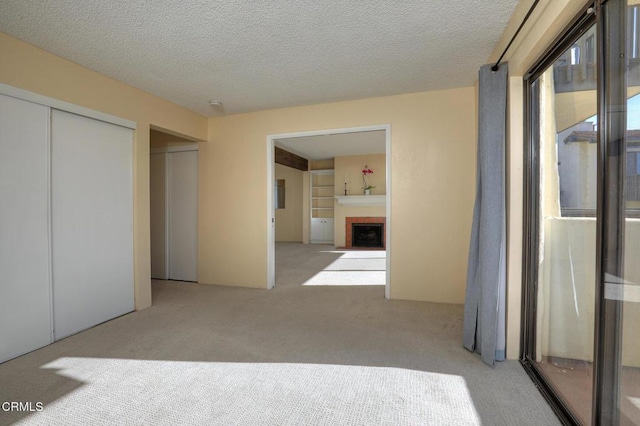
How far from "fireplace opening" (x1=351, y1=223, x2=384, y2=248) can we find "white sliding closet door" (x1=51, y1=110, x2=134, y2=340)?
5983mm

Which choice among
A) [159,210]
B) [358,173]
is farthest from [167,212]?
[358,173]

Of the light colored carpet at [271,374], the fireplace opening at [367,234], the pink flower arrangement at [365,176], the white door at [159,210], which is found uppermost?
the pink flower arrangement at [365,176]

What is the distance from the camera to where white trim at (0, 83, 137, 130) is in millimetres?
2295

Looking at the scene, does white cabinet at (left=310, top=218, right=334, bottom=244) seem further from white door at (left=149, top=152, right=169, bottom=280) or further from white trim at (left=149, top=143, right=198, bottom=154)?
white trim at (left=149, top=143, right=198, bottom=154)

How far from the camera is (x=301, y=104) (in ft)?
12.9

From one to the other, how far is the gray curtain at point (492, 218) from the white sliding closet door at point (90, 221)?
3.38 meters

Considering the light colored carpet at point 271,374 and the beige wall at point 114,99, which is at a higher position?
the beige wall at point 114,99

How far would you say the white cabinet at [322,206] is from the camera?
9.15 meters

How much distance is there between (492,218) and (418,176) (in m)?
1.52

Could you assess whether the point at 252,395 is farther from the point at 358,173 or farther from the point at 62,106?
the point at 358,173

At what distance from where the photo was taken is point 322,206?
923 cm

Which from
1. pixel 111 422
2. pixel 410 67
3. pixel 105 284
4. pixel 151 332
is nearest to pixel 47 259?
pixel 105 284

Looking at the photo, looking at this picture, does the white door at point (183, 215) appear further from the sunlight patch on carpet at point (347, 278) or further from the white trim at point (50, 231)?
the white trim at point (50, 231)

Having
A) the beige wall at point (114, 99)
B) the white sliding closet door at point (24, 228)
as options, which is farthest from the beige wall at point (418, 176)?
the white sliding closet door at point (24, 228)
